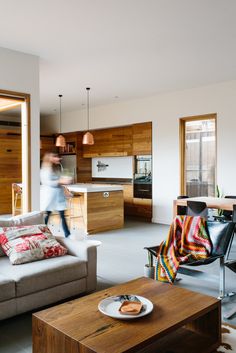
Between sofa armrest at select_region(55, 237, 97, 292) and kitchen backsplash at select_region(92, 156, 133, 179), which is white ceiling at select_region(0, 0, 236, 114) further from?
kitchen backsplash at select_region(92, 156, 133, 179)

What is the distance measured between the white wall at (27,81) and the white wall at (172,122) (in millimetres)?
3405

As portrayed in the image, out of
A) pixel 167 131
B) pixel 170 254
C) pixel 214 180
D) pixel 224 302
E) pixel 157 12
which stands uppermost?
pixel 157 12

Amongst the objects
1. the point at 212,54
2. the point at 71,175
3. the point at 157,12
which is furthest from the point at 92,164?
the point at 157,12

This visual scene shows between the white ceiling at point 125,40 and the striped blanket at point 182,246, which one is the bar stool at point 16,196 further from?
the striped blanket at point 182,246

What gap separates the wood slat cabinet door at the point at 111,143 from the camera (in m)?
8.57

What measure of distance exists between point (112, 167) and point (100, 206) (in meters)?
2.96

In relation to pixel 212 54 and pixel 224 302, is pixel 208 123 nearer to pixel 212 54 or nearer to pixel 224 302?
pixel 212 54

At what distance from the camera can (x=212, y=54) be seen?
5066 millimetres

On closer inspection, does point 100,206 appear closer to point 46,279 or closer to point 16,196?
point 16,196

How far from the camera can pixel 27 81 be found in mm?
4957

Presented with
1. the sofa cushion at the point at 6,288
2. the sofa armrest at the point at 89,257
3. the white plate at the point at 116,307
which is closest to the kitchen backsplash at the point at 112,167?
the sofa armrest at the point at 89,257

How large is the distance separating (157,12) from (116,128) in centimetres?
523

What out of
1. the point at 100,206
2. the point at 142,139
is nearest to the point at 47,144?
the point at 142,139

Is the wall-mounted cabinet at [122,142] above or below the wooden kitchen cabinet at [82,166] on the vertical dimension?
above
